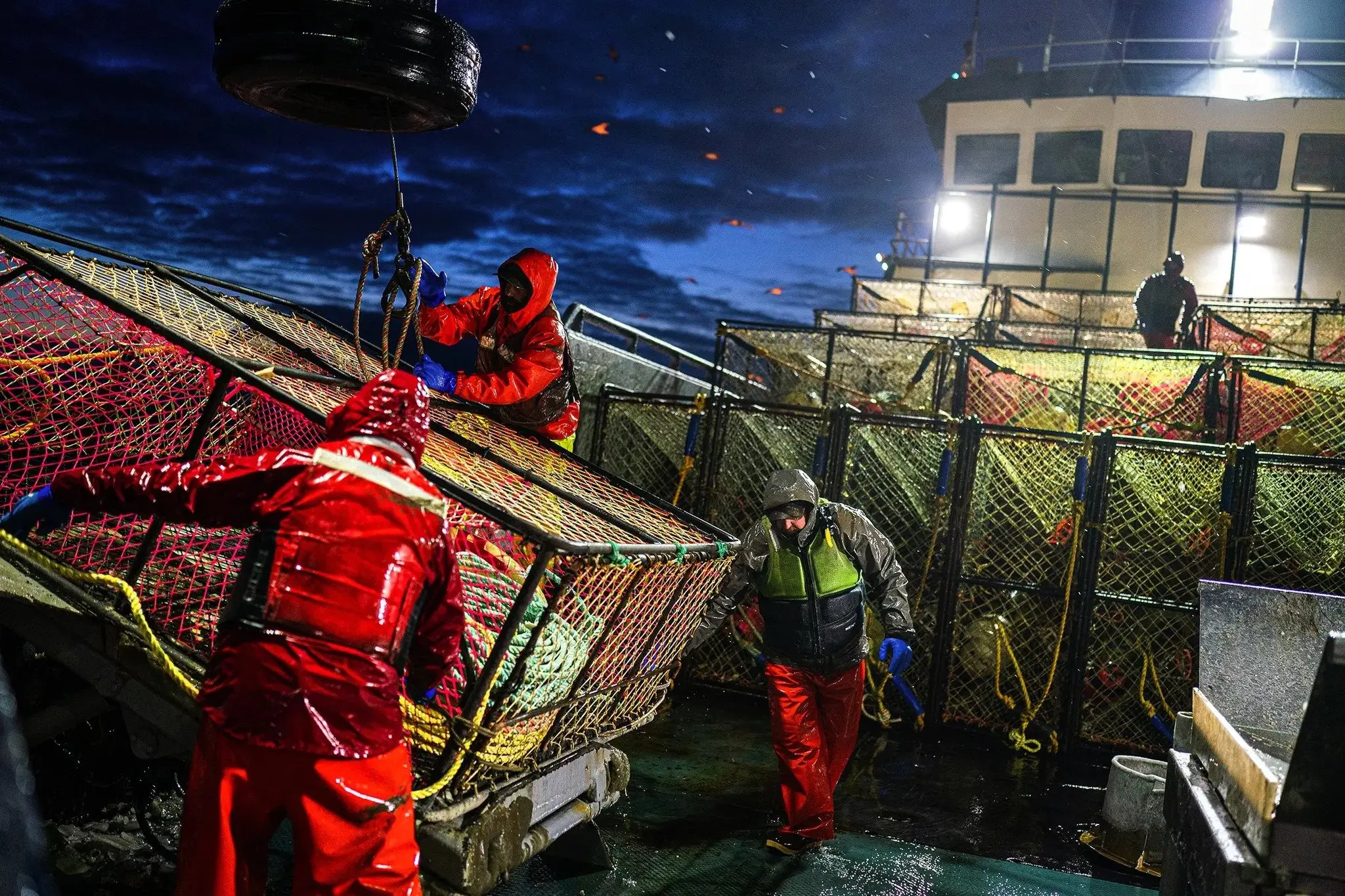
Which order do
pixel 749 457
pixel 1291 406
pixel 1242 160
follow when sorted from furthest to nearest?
1. pixel 1242 160
2. pixel 1291 406
3. pixel 749 457

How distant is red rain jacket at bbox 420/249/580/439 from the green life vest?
140 cm

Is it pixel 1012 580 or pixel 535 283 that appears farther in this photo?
pixel 1012 580

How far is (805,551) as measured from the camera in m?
5.05

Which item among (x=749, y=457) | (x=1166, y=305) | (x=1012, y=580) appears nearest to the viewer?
(x=1012, y=580)

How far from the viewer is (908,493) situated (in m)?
7.53

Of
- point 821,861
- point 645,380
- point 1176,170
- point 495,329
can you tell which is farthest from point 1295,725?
point 1176,170

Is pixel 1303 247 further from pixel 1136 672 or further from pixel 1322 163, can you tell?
pixel 1136 672

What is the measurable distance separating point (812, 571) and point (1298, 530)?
393cm

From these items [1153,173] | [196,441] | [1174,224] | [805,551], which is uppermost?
[1153,173]

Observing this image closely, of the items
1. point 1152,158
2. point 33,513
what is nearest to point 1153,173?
point 1152,158

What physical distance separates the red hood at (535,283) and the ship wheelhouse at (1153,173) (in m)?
19.3

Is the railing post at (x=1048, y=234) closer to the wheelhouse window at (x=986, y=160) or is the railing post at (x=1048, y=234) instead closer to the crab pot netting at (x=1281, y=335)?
the wheelhouse window at (x=986, y=160)

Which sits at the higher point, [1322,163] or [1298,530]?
[1322,163]

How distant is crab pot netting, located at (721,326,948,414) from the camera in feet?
32.0
